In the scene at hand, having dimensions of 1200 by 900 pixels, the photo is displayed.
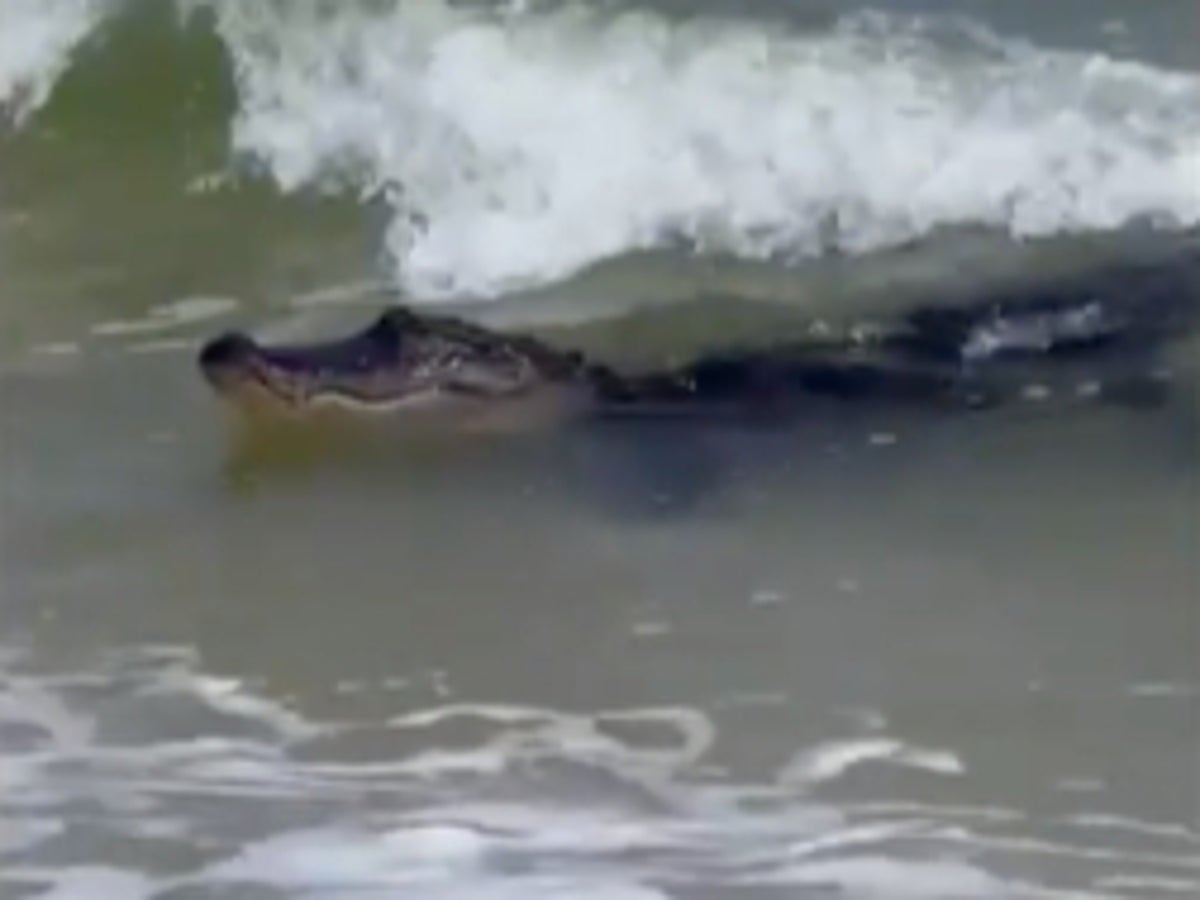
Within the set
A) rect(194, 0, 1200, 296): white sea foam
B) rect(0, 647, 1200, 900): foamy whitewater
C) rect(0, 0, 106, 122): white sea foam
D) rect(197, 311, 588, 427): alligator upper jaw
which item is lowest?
rect(0, 647, 1200, 900): foamy whitewater

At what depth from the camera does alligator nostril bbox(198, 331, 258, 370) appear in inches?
221

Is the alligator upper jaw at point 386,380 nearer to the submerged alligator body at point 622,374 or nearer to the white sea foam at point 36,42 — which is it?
the submerged alligator body at point 622,374

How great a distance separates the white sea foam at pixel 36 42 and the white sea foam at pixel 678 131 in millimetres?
552

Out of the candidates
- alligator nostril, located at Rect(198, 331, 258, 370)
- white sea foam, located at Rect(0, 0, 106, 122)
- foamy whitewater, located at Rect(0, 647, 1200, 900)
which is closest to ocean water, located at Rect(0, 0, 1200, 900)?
foamy whitewater, located at Rect(0, 647, 1200, 900)

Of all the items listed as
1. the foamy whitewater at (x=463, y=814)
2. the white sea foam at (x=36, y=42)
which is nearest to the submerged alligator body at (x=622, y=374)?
the foamy whitewater at (x=463, y=814)

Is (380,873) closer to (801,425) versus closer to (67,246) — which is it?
(801,425)

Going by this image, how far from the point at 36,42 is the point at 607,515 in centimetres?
528

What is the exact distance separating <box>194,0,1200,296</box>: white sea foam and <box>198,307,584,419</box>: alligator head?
126cm

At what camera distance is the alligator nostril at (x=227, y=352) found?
5613mm

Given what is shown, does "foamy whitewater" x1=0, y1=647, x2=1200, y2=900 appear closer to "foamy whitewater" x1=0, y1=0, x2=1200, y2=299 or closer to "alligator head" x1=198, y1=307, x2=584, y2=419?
"alligator head" x1=198, y1=307, x2=584, y2=419

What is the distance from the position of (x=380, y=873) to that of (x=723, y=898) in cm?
46

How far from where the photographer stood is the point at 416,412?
5664mm

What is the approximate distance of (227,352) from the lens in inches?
222

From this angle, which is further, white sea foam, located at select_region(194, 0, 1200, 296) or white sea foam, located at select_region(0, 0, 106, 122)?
white sea foam, located at select_region(0, 0, 106, 122)
